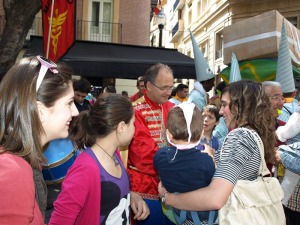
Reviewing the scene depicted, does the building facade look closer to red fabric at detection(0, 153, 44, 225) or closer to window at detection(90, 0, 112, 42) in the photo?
window at detection(90, 0, 112, 42)

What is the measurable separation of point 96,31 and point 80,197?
1644 centimetres

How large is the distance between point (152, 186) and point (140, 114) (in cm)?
64

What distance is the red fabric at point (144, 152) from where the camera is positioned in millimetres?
3250

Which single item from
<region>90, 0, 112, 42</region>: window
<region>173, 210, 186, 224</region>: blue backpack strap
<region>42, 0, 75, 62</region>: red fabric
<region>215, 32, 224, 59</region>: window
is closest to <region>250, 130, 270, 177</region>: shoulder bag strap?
<region>173, 210, 186, 224</region>: blue backpack strap

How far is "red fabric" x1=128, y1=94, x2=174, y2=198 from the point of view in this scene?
325 centimetres

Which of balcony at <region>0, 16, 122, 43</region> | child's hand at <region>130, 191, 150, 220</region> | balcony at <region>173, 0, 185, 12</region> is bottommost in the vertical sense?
child's hand at <region>130, 191, 150, 220</region>

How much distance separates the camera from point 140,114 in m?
3.45

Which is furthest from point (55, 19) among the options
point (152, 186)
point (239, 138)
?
point (239, 138)

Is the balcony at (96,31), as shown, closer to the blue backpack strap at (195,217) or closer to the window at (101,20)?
the window at (101,20)

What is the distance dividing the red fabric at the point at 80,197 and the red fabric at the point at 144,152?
110 centimetres

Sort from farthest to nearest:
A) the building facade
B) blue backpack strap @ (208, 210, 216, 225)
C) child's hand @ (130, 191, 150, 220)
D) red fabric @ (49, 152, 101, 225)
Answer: the building facade
child's hand @ (130, 191, 150, 220)
blue backpack strap @ (208, 210, 216, 225)
red fabric @ (49, 152, 101, 225)

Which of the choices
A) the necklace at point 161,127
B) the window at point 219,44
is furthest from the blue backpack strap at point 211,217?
the window at point 219,44

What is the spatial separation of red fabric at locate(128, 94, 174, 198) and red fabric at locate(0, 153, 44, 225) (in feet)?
6.15

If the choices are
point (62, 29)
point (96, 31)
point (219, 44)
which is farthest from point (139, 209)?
point (219, 44)
